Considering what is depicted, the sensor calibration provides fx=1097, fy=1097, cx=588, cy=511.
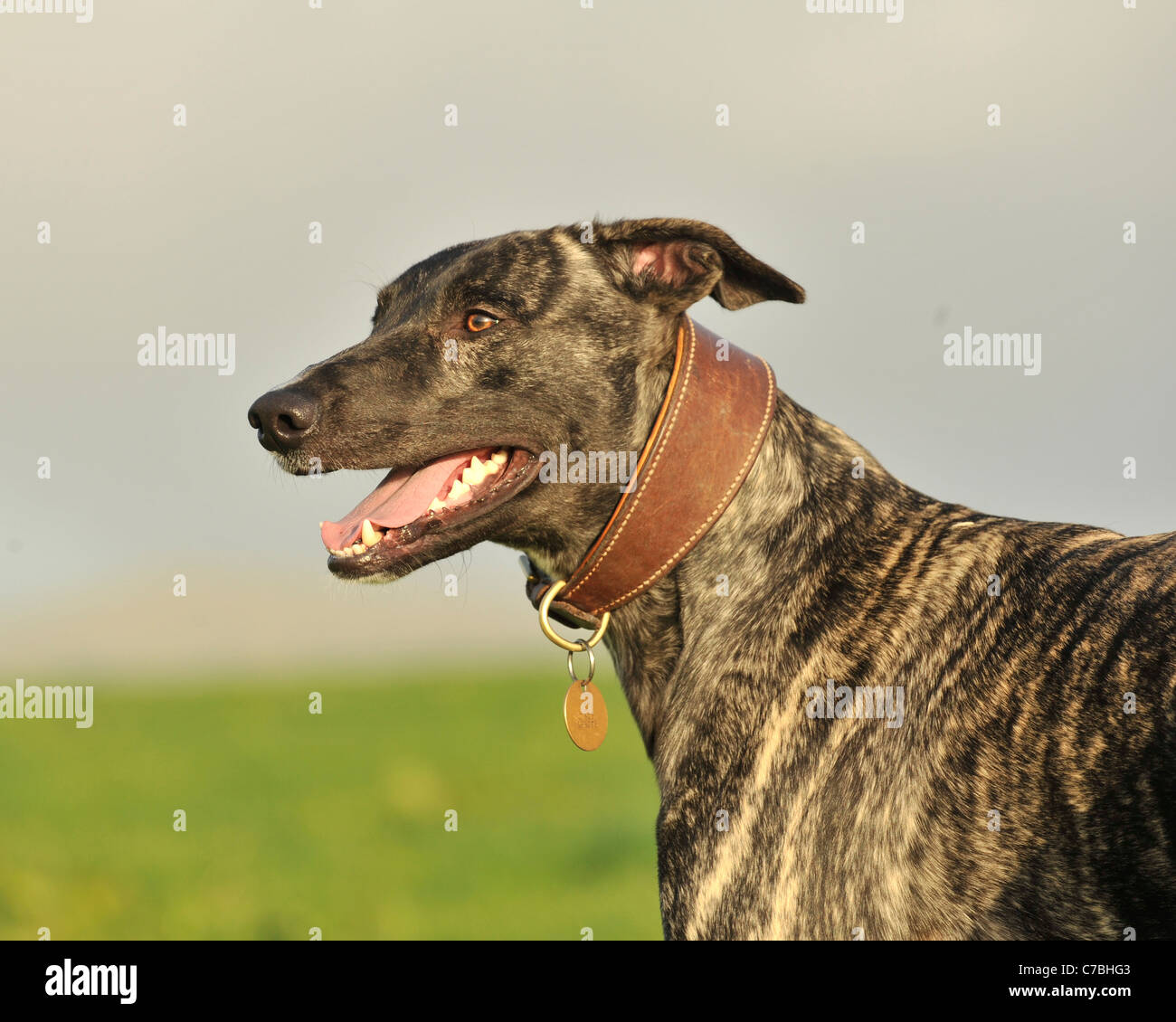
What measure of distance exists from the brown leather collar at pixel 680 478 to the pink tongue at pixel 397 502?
0.72 metres

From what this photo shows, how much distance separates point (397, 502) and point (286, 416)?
570 mm

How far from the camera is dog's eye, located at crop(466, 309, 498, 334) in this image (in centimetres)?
461

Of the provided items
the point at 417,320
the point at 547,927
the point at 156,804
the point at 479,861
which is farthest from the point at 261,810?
the point at 417,320

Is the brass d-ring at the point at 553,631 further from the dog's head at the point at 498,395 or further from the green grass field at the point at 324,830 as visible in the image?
the green grass field at the point at 324,830

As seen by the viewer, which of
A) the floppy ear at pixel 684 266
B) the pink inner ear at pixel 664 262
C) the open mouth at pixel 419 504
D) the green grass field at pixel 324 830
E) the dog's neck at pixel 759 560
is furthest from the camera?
the green grass field at pixel 324 830

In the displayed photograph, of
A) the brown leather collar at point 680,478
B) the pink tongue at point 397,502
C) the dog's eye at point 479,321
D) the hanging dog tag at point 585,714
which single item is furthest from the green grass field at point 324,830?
the dog's eye at point 479,321

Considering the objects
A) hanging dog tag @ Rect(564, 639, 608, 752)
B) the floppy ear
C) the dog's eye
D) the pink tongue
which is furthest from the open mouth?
the floppy ear

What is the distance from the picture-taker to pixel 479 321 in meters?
4.62

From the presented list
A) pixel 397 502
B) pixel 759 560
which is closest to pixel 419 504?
pixel 397 502

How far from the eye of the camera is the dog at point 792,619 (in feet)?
12.1

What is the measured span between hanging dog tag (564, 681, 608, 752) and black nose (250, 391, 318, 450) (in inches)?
59.2

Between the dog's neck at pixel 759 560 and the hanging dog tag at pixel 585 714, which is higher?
the dog's neck at pixel 759 560
